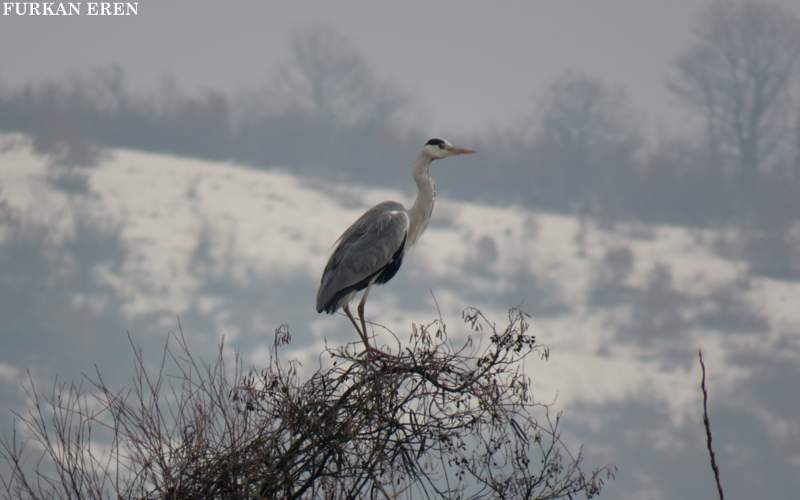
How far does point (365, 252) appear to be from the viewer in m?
14.0

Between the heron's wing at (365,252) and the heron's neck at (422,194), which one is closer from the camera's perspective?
the heron's wing at (365,252)

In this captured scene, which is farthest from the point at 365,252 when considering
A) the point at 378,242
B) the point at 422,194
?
the point at 422,194

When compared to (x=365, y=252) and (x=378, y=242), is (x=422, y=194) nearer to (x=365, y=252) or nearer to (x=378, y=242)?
(x=378, y=242)

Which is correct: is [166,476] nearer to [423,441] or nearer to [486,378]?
[423,441]

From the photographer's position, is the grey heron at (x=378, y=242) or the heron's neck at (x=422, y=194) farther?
the heron's neck at (x=422, y=194)

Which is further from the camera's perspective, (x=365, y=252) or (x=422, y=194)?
(x=422, y=194)

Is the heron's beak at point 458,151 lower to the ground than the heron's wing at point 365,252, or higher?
higher

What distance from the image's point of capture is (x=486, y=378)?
8.83 metres

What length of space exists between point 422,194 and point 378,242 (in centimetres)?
106

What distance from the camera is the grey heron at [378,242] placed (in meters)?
13.7

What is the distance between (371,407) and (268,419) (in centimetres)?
95

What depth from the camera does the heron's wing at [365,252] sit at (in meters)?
13.7

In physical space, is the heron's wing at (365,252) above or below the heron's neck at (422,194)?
below

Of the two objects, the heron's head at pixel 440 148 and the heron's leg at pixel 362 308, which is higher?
the heron's head at pixel 440 148
